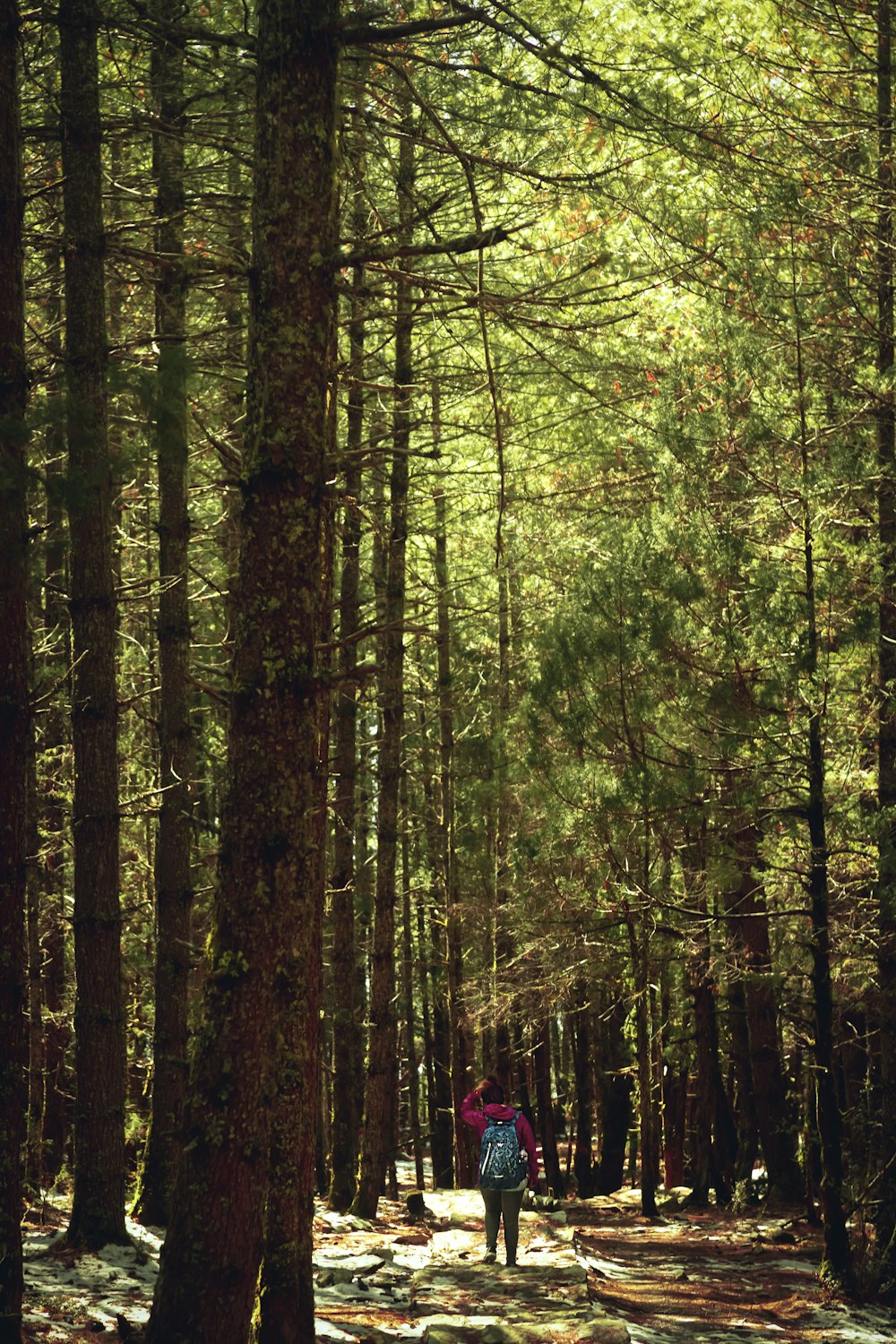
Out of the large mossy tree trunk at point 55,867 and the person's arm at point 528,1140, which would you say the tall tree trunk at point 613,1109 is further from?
the person's arm at point 528,1140

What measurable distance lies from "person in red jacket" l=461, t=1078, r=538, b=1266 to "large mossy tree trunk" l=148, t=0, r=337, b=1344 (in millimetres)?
6322

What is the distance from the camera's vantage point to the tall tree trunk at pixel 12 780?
561 centimetres

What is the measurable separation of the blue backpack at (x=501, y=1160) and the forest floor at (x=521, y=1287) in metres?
0.70

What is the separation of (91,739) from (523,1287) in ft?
18.0

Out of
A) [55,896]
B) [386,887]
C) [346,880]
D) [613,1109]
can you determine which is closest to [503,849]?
[386,887]

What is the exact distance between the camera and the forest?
5.29 m

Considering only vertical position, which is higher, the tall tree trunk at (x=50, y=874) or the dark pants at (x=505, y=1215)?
the tall tree trunk at (x=50, y=874)

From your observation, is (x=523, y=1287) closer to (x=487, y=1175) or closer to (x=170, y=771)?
(x=487, y=1175)

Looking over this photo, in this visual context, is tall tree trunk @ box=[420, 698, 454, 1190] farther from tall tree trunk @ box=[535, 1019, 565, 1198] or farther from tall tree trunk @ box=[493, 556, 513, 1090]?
tall tree trunk @ box=[493, 556, 513, 1090]

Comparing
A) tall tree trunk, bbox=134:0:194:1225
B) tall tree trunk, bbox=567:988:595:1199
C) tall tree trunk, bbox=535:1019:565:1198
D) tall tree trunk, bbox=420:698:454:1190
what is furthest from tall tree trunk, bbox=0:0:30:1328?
tall tree trunk, bbox=567:988:595:1199

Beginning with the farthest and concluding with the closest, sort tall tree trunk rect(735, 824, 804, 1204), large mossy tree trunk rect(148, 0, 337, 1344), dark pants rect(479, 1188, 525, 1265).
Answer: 1. tall tree trunk rect(735, 824, 804, 1204)
2. dark pants rect(479, 1188, 525, 1265)
3. large mossy tree trunk rect(148, 0, 337, 1344)

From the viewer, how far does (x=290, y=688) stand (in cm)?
516

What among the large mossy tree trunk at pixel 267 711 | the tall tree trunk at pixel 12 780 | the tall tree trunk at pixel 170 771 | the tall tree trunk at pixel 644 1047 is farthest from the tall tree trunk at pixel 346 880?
the large mossy tree trunk at pixel 267 711

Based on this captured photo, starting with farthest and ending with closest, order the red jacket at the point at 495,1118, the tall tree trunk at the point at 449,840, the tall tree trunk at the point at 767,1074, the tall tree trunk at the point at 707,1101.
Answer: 1. the tall tree trunk at the point at 707,1101
2. the tall tree trunk at the point at 449,840
3. the tall tree trunk at the point at 767,1074
4. the red jacket at the point at 495,1118
